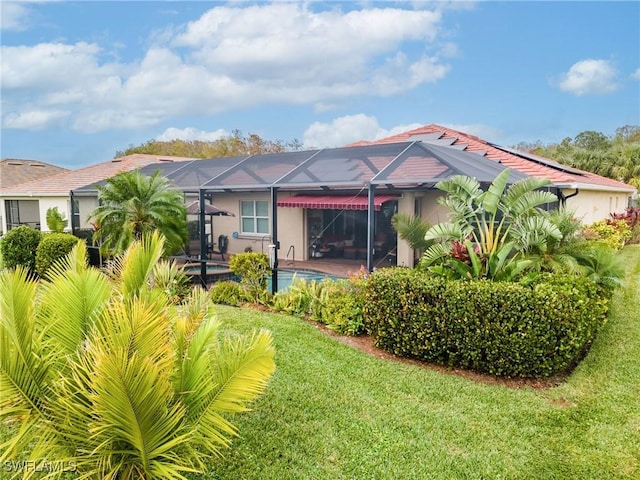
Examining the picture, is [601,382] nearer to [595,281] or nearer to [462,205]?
[595,281]

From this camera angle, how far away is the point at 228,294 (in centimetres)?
1189

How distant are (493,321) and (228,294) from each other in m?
7.18

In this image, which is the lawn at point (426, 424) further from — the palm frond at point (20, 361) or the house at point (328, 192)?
the house at point (328, 192)

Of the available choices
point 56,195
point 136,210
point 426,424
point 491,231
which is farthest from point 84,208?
point 426,424

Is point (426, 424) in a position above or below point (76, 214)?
below

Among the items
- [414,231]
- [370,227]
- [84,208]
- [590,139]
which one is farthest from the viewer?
[590,139]

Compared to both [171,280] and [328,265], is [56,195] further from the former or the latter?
[171,280]

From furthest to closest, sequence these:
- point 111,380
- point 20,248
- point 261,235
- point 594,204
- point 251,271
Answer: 1. point 594,204
2. point 261,235
3. point 20,248
4. point 251,271
5. point 111,380

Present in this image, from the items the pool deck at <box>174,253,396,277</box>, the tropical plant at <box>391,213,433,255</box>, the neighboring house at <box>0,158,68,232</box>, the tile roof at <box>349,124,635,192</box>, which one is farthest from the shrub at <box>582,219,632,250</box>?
the neighboring house at <box>0,158,68,232</box>

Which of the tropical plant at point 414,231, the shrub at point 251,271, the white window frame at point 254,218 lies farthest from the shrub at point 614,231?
the white window frame at point 254,218

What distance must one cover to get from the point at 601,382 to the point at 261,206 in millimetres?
16523

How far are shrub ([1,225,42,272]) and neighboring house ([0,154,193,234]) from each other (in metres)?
4.01

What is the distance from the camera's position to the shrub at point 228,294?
465 inches

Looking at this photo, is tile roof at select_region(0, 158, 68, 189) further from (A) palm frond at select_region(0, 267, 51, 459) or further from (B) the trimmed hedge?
(A) palm frond at select_region(0, 267, 51, 459)
